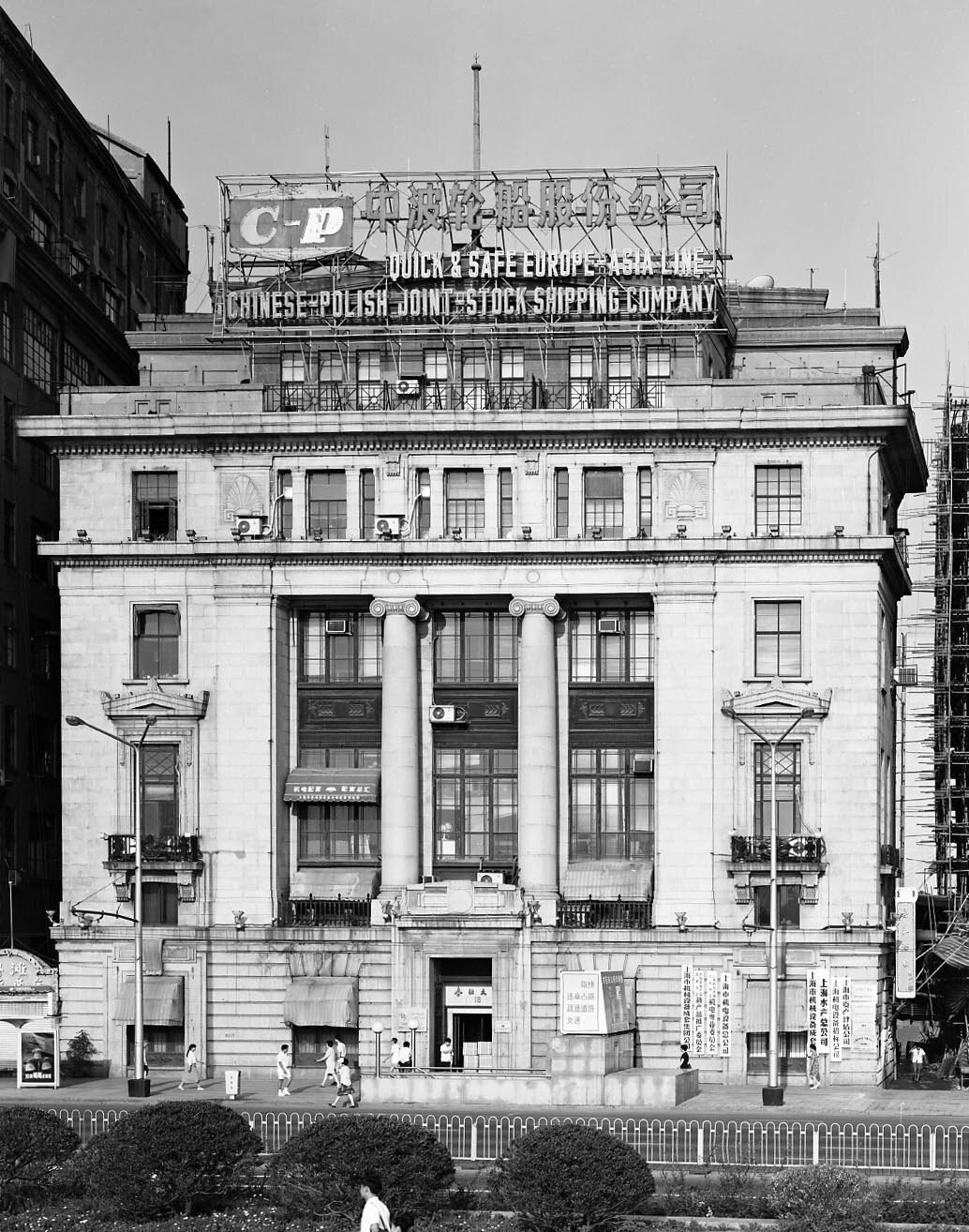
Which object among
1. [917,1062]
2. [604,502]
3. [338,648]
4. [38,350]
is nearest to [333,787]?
[338,648]

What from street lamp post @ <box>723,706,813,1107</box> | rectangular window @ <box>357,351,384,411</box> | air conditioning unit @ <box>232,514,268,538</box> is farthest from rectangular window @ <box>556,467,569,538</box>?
air conditioning unit @ <box>232,514,268,538</box>

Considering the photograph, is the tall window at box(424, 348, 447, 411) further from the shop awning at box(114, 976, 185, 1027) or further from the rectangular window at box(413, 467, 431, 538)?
the shop awning at box(114, 976, 185, 1027)

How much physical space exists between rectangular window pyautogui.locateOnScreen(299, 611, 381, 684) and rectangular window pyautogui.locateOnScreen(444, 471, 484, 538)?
17.2ft

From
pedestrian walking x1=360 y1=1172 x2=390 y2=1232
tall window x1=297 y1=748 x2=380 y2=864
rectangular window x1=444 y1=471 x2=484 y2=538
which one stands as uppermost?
rectangular window x1=444 y1=471 x2=484 y2=538

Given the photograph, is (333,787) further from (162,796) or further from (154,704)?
(154,704)

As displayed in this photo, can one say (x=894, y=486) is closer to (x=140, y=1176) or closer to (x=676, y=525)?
(x=676, y=525)

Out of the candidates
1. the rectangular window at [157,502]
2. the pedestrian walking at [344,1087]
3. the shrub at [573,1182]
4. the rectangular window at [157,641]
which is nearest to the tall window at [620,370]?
the rectangular window at [157,502]

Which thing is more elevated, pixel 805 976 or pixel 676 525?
pixel 676 525

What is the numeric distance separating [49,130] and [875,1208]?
76.3m

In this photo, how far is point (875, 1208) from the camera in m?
45.5

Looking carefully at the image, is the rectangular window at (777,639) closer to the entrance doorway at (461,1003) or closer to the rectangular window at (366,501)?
the rectangular window at (366,501)

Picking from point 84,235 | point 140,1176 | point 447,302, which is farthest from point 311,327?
point 140,1176

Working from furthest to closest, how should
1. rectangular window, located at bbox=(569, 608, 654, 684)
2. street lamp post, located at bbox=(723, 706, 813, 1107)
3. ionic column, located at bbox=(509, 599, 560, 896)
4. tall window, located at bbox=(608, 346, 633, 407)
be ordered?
tall window, located at bbox=(608, 346, 633, 407), rectangular window, located at bbox=(569, 608, 654, 684), ionic column, located at bbox=(509, 599, 560, 896), street lamp post, located at bbox=(723, 706, 813, 1107)

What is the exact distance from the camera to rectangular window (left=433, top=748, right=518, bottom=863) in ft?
295
